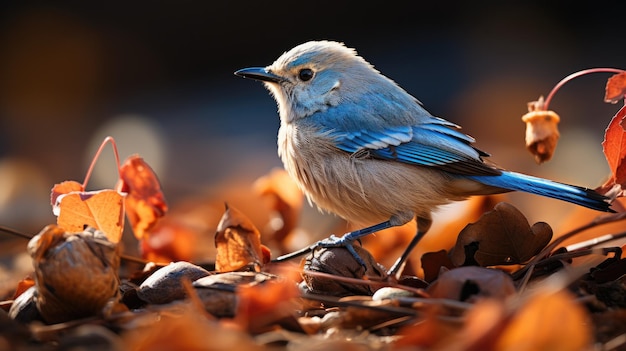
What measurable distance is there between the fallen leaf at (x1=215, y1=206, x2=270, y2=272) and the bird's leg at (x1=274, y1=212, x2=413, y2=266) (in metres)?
0.14

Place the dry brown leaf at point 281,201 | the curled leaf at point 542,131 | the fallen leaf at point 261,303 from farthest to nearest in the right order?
the dry brown leaf at point 281,201 < the curled leaf at point 542,131 < the fallen leaf at point 261,303

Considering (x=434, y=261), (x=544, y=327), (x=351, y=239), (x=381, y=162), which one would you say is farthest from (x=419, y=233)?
(x=544, y=327)

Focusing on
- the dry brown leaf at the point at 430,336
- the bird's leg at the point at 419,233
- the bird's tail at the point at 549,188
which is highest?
the bird's tail at the point at 549,188

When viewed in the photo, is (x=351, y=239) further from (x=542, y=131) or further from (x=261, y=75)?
(x=261, y=75)

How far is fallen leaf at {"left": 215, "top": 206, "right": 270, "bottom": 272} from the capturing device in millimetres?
2164

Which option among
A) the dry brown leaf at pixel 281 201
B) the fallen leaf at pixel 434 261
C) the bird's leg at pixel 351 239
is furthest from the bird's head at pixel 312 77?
the fallen leaf at pixel 434 261

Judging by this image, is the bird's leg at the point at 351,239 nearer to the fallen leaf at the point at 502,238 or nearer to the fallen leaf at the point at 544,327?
the fallen leaf at the point at 502,238

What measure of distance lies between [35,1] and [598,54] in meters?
4.10

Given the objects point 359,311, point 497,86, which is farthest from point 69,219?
point 497,86

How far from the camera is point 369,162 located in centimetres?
265

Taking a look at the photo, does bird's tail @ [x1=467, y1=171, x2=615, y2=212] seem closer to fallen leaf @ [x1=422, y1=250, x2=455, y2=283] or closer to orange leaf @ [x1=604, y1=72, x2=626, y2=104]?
orange leaf @ [x1=604, y1=72, x2=626, y2=104]

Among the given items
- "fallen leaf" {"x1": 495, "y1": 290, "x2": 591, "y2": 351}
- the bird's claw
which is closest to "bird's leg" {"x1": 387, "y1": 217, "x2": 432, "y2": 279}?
the bird's claw

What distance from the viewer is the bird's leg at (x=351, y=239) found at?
218 cm

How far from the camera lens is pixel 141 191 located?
238 centimetres
